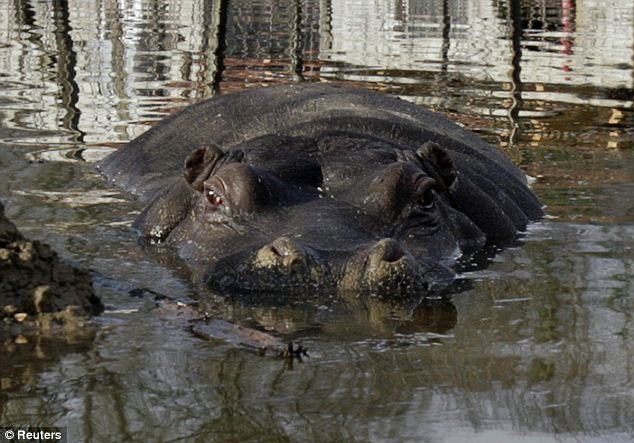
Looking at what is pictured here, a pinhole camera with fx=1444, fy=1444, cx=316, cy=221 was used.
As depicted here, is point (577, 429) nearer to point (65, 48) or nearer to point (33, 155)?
point (33, 155)

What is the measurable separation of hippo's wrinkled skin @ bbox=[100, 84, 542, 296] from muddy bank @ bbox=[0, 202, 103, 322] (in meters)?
0.73

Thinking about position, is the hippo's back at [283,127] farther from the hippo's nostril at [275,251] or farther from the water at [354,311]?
the hippo's nostril at [275,251]

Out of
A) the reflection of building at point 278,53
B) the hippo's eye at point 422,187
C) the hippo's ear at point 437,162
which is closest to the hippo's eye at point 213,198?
the hippo's eye at point 422,187

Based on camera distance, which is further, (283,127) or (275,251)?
(283,127)

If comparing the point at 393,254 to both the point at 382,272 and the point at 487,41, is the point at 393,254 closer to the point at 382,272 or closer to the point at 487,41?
the point at 382,272

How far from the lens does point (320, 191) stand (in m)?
6.96

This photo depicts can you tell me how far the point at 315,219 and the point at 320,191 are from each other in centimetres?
57

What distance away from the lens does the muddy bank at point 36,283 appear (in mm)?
5172

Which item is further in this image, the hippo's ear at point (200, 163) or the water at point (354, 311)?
the hippo's ear at point (200, 163)

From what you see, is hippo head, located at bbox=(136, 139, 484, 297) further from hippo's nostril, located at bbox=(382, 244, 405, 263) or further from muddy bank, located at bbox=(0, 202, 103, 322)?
muddy bank, located at bbox=(0, 202, 103, 322)

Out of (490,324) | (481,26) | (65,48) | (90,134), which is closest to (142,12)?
(481,26)

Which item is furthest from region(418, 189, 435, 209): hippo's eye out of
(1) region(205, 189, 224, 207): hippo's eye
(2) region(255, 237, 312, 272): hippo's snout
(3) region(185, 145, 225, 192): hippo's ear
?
(2) region(255, 237, 312, 272): hippo's snout

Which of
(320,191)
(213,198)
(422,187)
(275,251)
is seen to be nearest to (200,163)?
(213,198)

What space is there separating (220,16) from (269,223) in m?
8.40
